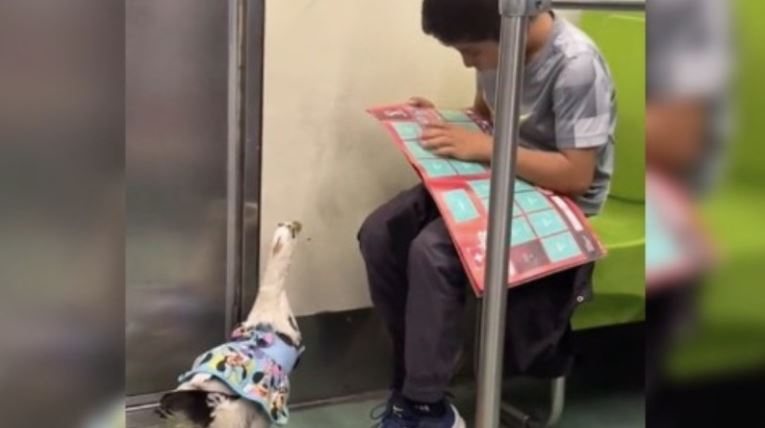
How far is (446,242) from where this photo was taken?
1527 millimetres

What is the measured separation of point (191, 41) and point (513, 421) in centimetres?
82

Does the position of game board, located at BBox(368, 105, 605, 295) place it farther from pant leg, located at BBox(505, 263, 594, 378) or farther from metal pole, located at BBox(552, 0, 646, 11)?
metal pole, located at BBox(552, 0, 646, 11)

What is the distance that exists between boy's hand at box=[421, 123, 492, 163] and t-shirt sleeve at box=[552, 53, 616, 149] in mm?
117

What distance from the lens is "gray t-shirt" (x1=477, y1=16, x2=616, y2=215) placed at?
5.08 ft

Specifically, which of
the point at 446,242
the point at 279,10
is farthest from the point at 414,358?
the point at 279,10

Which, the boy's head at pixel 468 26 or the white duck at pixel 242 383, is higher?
the boy's head at pixel 468 26

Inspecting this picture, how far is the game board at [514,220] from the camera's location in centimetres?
→ 145

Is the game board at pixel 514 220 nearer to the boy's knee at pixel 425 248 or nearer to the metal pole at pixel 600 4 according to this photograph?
the boy's knee at pixel 425 248

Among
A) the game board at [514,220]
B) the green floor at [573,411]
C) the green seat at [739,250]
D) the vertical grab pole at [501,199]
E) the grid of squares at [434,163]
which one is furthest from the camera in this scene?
the green floor at [573,411]

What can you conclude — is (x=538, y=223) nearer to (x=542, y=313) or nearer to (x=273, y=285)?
(x=542, y=313)

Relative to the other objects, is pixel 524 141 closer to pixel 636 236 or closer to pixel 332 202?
pixel 636 236

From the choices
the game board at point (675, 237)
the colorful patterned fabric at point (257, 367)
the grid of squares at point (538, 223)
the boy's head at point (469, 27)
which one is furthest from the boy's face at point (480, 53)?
the game board at point (675, 237)

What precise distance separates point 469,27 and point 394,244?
354 mm

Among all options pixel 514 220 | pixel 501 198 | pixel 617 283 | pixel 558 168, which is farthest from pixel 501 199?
pixel 617 283
